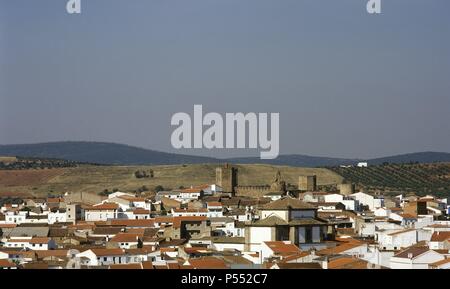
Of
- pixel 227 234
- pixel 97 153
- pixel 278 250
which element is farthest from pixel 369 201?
pixel 97 153

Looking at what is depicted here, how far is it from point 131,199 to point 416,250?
2980 cm

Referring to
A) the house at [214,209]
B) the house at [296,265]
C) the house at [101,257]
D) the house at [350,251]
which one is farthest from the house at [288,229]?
the house at [214,209]

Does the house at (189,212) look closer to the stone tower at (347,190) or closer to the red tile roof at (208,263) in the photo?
the stone tower at (347,190)

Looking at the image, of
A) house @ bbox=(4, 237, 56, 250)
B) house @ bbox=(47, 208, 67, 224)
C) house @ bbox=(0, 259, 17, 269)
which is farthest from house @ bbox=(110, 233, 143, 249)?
house @ bbox=(47, 208, 67, 224)

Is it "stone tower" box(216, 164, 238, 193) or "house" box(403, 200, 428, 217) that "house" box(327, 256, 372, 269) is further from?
"stone tower" box(216, 164, 238, 193)

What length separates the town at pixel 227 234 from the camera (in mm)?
24797

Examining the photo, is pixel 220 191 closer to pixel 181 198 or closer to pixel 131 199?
pixel 181 198

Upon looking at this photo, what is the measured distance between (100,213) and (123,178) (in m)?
34.8

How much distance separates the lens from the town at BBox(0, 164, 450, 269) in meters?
24.8

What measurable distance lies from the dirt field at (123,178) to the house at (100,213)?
25.6 metres

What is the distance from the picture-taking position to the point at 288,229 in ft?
108

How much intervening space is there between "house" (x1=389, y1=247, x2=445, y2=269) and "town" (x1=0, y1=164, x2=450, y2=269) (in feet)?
0.09
